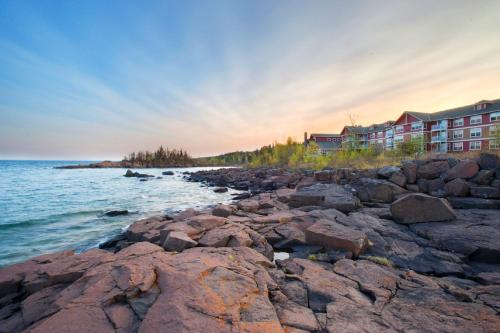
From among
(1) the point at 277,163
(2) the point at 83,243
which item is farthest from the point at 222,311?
(1) the point at 277,163

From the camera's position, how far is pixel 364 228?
579 centimetres

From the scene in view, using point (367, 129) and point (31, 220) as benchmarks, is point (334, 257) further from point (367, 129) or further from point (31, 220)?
point (367, 129)

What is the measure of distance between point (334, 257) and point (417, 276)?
50.4 inches

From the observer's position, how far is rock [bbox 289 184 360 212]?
26.5 ft

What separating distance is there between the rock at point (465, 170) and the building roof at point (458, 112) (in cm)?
3887

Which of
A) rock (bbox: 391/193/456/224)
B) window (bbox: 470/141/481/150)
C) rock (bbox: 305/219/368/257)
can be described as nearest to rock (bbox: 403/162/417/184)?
rock (bbox: 391/193/456/224)

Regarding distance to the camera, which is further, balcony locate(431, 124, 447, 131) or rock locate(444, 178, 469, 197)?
balcony locate(431, 124, 447, 131)

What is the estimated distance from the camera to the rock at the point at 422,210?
237 inches

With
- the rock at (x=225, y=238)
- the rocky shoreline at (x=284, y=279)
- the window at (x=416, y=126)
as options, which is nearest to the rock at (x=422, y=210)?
the rocky shoreline at (x=284, y=279)

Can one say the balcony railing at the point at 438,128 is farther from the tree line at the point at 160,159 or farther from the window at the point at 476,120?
the tree line at the point at 160,159

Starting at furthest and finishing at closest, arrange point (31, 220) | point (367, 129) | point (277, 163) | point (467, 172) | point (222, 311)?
point (367, 129) → point (277, 163) → point (31, 220) → point (467, 172) → point (222, 311)

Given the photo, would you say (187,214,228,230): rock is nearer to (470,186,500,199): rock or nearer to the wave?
(470,186,500,199): rock

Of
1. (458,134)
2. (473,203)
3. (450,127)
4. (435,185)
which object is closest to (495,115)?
(458,134)

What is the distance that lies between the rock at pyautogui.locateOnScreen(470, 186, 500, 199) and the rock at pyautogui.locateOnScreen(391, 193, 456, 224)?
2800 mm
